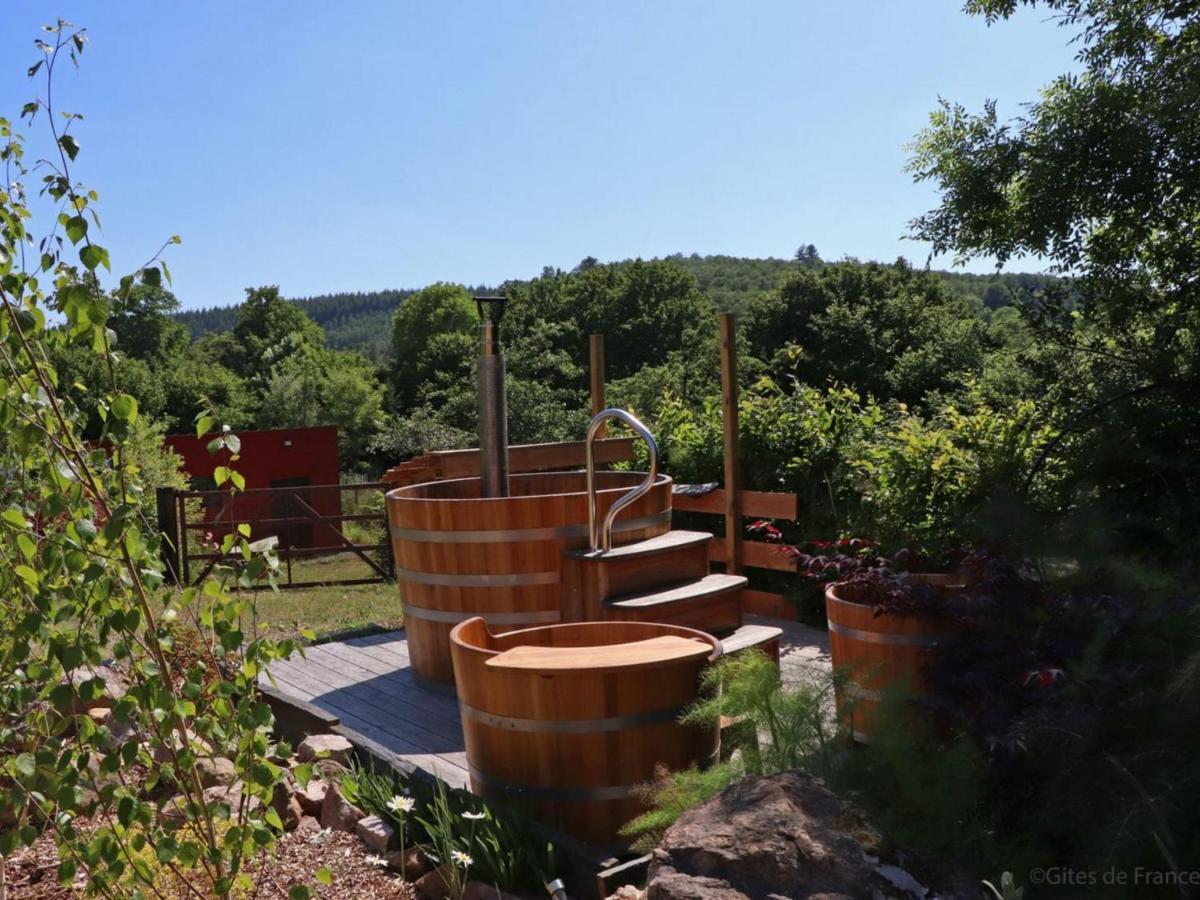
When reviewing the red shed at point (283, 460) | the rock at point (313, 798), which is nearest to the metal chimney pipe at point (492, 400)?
the rock at point (313, 798)

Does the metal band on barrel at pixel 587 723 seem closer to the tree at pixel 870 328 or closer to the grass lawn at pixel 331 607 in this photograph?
the grass lawn at pixel 331 607

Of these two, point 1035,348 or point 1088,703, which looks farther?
point 1035,348

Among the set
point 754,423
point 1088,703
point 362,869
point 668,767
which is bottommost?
point 362,869

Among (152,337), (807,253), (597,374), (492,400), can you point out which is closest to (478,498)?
(492,400)

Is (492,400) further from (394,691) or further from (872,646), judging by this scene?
(872,646)

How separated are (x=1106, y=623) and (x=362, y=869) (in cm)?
245

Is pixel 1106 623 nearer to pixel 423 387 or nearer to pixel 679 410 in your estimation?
pixel 679 410

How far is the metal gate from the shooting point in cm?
1075

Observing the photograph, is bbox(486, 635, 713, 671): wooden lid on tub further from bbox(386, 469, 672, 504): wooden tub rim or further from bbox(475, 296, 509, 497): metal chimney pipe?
bbox(475, 296, 509, 497): metal chimney pipe

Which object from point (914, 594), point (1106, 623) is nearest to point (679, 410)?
point (914, 594)

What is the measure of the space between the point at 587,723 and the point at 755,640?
1.69m

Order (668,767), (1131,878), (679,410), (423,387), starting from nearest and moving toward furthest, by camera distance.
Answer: (1131,878) < (668,767) < (679,410) < (423,387)

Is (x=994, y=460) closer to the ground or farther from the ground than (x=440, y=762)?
farther from the ground

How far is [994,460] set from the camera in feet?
19.1
